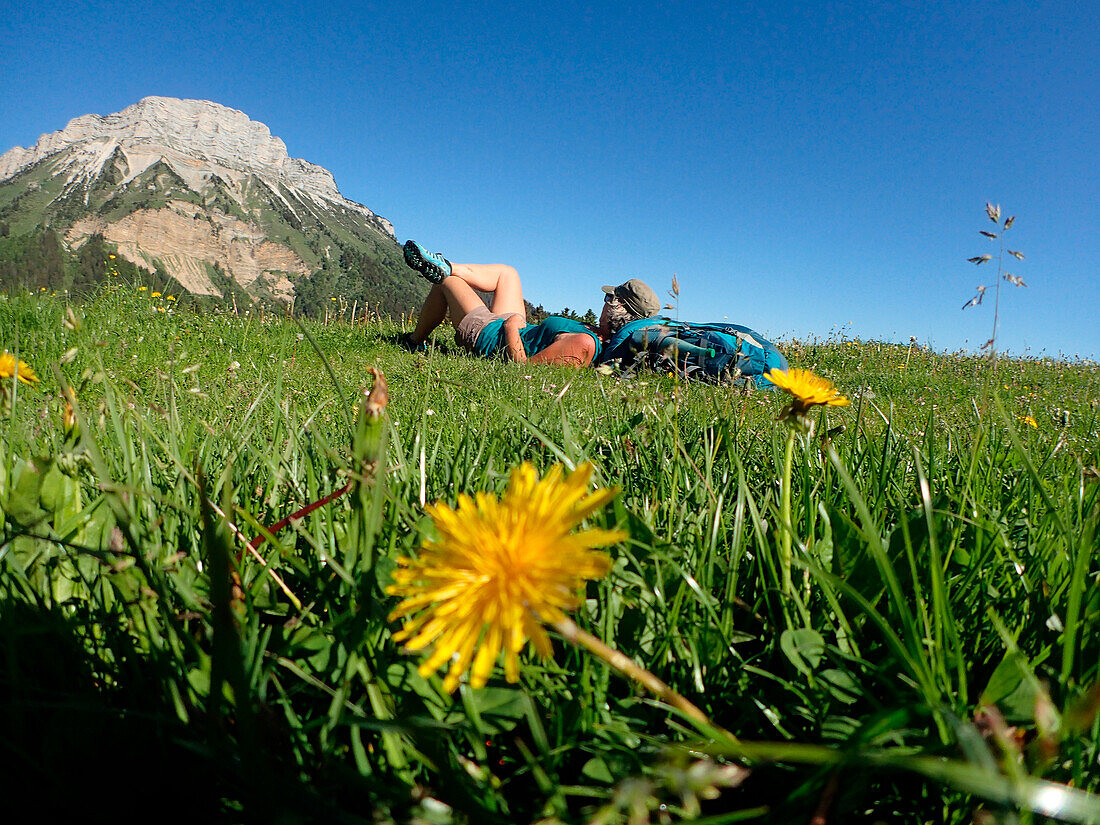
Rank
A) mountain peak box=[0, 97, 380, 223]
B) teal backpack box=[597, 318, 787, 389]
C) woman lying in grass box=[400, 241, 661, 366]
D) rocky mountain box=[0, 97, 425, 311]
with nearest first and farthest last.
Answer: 1. teal backpack box=[597, 318, 787, 389]
2. woman lying in grass box=[400, 241, 661, 366]
3. rocky mountain box=[0, 97, 425, 311]
4. mountain peak box=[0, 97, 380, 223]

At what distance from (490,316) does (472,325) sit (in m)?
0.36

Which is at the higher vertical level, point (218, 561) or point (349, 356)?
point (349, 356)

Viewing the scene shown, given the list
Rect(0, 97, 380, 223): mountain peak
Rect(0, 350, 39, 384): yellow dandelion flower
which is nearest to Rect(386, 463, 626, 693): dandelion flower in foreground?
Rect(0, 350, 39, 384): yellow dandelion flower

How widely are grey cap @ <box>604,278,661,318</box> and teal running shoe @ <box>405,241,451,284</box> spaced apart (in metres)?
2.55

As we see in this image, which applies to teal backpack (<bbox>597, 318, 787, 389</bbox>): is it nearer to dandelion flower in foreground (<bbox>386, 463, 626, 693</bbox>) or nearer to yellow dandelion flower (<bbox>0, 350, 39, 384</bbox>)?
yellow dandelion flower (<bbox>0, 350, 39, 384</bbox>)

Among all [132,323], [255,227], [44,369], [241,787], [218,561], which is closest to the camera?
[218,561]

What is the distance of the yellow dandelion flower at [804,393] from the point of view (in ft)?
3.33

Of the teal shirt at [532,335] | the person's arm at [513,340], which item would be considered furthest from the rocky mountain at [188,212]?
the person's arm at [513,340]

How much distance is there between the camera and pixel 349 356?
21.9 feet

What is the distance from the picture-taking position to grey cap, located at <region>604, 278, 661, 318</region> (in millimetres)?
8352

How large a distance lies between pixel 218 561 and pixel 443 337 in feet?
32.2

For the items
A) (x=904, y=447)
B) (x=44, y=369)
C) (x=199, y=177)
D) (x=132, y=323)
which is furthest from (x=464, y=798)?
(x=199, y=177)

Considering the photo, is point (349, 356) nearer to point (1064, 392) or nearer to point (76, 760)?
point (76, 760)

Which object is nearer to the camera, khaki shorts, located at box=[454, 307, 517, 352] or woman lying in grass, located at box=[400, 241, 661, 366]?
woman lying in grass, located at box=[400, 241, 661, 366]
